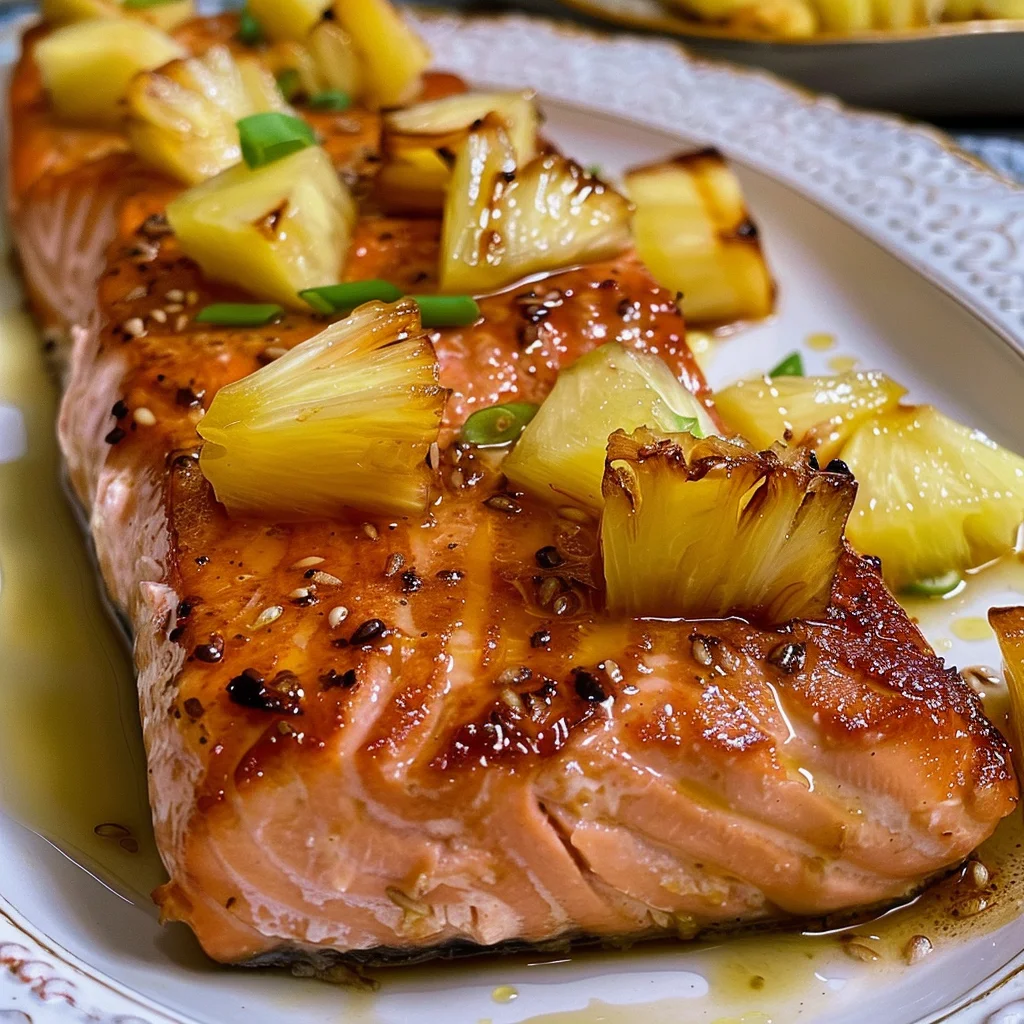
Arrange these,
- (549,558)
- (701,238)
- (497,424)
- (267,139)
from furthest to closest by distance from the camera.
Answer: (701,238)
(267,139)
(497,424)
(549,558)

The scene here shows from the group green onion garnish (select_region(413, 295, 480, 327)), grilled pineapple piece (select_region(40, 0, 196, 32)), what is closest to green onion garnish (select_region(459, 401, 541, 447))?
green onion garnish (select_region(413, 295, 480, 327))

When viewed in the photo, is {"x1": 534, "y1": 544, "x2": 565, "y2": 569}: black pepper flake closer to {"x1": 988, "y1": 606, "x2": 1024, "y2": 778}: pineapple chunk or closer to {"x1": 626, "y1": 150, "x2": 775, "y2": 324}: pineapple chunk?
{"x1": 988, "y1": 606, "x2": 1024, "y2": 778}: pineapple chunk

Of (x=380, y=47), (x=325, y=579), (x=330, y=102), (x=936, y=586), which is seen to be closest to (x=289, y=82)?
(x=330, y=102)

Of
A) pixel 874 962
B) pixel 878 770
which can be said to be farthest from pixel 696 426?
pixel 874 962

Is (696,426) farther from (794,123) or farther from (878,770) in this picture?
(794,123)

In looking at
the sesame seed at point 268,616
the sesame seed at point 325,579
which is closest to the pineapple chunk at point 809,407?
the sesame seed at point 325,579

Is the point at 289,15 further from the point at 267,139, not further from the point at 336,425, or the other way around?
the point at 336,425
